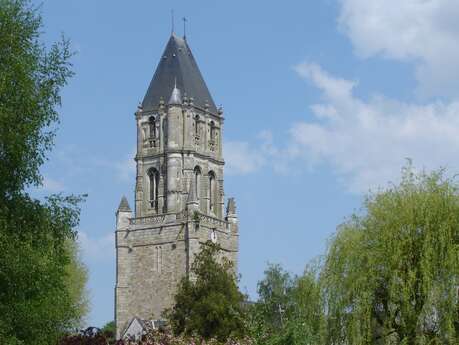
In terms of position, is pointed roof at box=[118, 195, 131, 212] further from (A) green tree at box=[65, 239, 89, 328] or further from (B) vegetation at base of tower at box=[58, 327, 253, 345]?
(B) vegetation at base of tower at box=[58, 327, 253, 345]

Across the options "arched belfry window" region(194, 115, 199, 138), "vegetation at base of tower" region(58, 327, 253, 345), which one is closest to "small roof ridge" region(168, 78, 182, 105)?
"arched belfry window" region(194, 115, 199, 138)

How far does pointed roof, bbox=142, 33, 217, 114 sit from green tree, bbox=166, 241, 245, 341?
72.3ft

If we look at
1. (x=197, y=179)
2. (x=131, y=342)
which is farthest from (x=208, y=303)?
(x=197, y=179)

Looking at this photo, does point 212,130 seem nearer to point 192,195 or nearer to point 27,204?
point 192,195

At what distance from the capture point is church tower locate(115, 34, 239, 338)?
65438 millimetres

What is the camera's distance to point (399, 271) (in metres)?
26.8

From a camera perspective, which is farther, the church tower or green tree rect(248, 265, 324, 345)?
the church tower

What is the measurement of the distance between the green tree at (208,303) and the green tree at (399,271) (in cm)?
1623

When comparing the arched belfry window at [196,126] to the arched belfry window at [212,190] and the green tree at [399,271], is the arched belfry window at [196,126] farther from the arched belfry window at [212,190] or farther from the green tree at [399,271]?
the green tree at [399,271]

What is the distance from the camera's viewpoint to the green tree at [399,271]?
2619 cm

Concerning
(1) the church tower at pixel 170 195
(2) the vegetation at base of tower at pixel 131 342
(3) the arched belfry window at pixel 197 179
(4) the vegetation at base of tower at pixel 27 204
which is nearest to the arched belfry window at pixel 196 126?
(1) the church tower at pixel 170 195

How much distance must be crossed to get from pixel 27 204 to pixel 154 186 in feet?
155

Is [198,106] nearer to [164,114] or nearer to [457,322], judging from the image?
[164,114]

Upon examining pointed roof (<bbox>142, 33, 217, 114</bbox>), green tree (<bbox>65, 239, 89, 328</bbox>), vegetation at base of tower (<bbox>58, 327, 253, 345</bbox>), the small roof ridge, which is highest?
pointed roof (<bbox>142, 33, 217, 114</bbox>)
